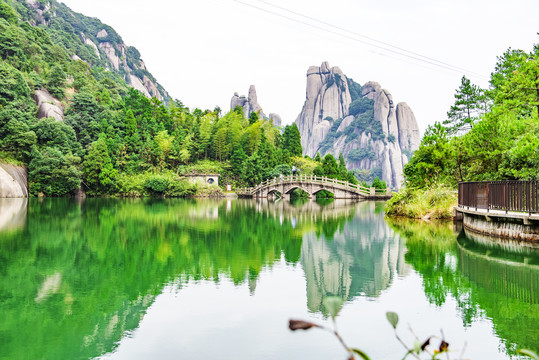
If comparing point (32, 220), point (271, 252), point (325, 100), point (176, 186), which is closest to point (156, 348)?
point (271, 252)

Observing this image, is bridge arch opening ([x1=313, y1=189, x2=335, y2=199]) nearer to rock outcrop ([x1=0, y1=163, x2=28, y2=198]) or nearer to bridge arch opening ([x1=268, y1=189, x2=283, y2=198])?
bridge arch opening ([x1=268, y1=189, x2=283, y2=198])

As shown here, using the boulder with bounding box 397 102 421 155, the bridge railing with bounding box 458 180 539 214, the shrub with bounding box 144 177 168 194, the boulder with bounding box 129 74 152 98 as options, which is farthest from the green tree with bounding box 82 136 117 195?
the boulder with bounding box 397 102 421 155

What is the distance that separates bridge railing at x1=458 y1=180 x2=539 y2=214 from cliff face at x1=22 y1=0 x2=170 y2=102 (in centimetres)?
7090

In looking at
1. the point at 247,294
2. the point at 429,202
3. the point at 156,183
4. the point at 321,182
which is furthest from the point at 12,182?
the point at 247,294

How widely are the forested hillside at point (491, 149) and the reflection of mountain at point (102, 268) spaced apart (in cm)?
604

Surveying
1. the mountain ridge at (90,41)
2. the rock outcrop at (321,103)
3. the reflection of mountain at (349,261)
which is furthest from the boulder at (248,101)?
the reflection of mountain at (349,261)

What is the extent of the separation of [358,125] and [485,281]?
93.5 m

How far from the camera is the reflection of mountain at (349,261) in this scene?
801 cm

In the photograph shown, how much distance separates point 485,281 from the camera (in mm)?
8375

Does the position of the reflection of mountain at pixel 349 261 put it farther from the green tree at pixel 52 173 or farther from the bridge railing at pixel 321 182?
the green tree at pixel 52 173

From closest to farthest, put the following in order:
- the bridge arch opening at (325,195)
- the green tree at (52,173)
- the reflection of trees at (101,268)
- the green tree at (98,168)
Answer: the reflection of trees at (101,268), the green tree at (52,173), the green tree at (98,168), the bridge arch opening at (325,195)

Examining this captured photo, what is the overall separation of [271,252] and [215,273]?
303 centimetres

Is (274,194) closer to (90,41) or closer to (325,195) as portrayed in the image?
(325,195)

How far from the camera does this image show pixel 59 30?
256 ft
